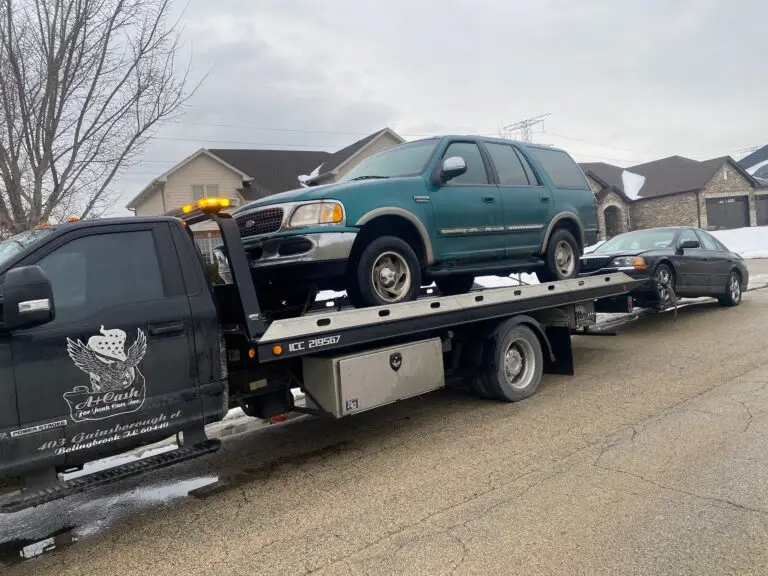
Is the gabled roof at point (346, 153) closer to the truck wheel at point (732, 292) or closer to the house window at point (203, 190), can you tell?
the house window at point (203, 190)

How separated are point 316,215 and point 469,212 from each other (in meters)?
1.90

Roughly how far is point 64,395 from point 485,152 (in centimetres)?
490

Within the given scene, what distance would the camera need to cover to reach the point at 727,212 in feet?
137

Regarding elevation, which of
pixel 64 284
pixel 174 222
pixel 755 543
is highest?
pixel 174 222

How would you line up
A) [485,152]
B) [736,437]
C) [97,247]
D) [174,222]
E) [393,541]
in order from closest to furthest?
[393,541] < [97,247] < [174,222] < [736,437] < [485,152]

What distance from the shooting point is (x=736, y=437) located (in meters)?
4.99

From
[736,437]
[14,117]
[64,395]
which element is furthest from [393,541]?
[14,117]

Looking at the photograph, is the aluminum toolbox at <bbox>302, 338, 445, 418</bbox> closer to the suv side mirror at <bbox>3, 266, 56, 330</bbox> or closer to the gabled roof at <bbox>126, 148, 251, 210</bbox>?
the suv side mirror at <bbox>3, 266, 56, 330</bbox>

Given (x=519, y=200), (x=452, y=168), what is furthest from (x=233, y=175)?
(x=452, y=168)

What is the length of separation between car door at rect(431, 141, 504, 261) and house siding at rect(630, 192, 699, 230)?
36.6 meters

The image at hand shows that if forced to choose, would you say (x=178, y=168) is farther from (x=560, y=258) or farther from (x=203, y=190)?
(x=560, y=258)

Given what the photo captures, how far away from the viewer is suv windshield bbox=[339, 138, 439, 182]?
6.16 m

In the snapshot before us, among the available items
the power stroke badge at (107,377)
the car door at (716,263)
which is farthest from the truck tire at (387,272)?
the car door at (716,263)

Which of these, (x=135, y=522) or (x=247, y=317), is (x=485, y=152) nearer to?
(x=247, y=317)
